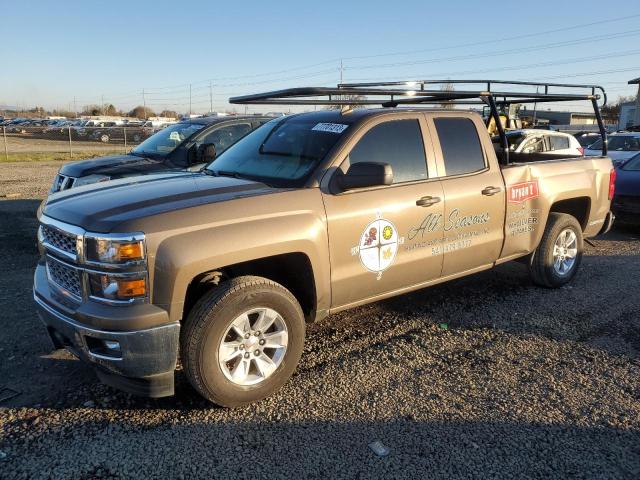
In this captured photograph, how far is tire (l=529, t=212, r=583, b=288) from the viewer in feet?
18.7

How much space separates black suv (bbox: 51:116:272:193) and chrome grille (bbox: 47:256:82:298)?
343 centimetres

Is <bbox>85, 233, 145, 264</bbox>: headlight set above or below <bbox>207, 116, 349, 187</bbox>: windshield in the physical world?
below

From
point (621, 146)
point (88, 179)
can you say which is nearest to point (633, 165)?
point (621, 146)

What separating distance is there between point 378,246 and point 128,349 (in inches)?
75.2

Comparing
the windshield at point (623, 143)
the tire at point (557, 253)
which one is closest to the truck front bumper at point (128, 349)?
the tire at point (557, 253)

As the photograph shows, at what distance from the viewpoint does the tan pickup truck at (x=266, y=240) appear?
309cm

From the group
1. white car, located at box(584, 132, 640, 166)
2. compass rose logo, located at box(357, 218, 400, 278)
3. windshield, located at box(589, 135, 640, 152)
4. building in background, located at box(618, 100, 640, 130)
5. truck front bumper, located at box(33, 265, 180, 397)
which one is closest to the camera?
truck front bumper, located at box(33, 265, 180, 397)

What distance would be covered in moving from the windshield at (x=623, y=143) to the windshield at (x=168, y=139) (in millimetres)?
10677

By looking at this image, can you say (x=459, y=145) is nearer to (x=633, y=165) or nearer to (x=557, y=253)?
(x=557, y=253)

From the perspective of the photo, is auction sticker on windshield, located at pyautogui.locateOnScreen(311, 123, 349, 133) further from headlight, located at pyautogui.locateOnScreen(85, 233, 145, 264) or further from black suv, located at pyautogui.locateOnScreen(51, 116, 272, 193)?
black suv, located at pyautogui.locateOnScreen(51, 116, 272, 193)

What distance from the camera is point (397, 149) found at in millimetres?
4316

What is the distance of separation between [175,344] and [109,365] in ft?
1.30

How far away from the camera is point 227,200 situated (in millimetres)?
3443

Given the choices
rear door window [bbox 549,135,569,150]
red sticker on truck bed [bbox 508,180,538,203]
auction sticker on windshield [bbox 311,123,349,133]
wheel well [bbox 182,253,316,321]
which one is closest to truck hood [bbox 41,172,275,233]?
wheel well [bbox 182,253,316,321]
